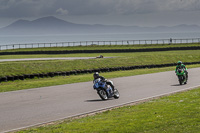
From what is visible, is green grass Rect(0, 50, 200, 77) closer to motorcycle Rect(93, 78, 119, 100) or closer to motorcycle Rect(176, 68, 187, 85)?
motorcycle Rect(176, 68, 187, 85)

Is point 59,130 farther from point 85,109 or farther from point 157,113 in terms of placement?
point 85,109

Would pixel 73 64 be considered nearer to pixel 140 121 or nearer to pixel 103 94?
pixel 103 94

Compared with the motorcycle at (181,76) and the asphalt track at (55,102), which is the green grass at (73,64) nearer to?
the asphalt track at (55,102)

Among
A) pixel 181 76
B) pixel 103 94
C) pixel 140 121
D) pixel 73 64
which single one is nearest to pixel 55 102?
pixel 103 94

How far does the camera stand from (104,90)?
17.1 metres

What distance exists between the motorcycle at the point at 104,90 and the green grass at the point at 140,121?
122 inches

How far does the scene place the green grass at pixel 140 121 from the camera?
965 centimetres

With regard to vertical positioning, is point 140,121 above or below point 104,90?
below

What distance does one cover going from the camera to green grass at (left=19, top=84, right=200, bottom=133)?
9.65m

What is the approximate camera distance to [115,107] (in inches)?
584

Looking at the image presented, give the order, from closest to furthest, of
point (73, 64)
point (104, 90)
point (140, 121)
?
point (140, 121) → point (104, 90) → point (73, 64)

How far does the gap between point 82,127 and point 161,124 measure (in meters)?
2.04

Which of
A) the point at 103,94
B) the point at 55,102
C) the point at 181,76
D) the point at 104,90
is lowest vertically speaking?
the point at 55,102

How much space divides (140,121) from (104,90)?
21.2ft
